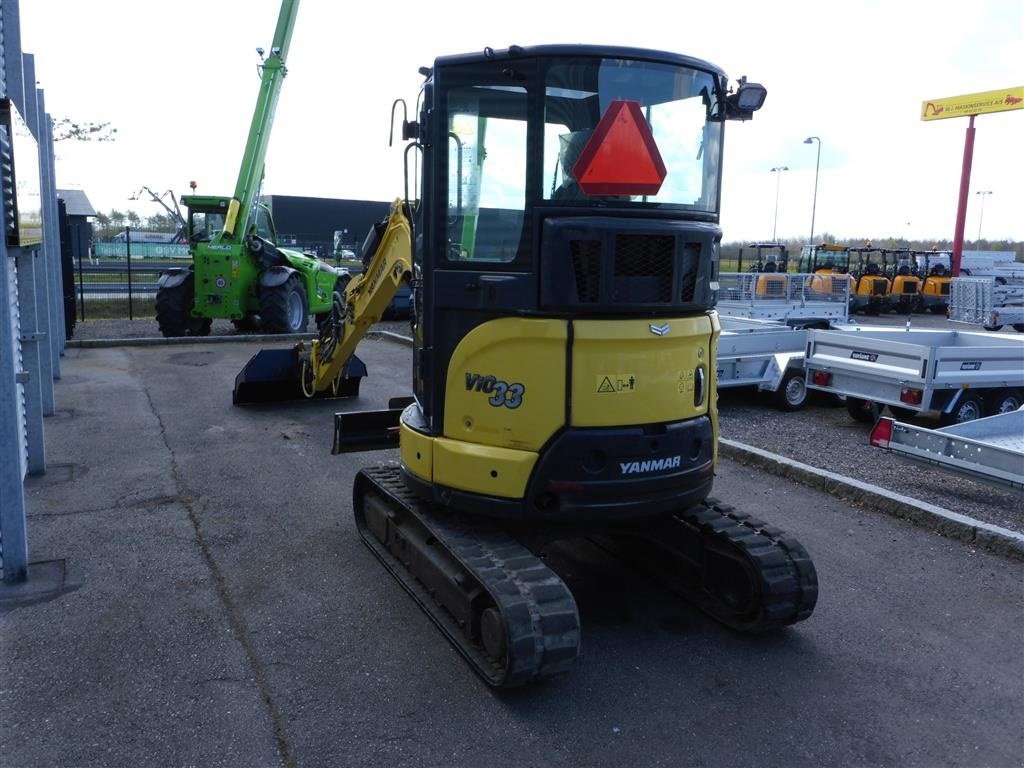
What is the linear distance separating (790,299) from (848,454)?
9.56 meters

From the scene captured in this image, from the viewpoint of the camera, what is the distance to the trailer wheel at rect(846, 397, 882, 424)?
10.1 meters

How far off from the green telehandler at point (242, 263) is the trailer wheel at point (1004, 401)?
37.1ft

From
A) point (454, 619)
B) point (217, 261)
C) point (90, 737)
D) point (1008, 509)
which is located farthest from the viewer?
point (217, 261)

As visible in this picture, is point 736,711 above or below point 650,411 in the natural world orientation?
below

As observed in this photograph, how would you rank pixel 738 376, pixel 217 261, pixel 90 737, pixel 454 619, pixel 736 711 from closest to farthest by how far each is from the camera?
pixel 90 737 → pixel 736 711 → pixel 454 619 → pixel 738 376 → pixel 217 261

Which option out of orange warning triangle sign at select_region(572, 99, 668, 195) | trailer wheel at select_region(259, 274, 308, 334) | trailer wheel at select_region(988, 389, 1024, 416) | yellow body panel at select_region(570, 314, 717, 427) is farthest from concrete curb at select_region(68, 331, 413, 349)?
orange warning triangle sign at select_region(572, 99, 668, 195)

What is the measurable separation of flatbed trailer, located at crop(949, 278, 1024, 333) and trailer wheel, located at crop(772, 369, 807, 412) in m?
16.5

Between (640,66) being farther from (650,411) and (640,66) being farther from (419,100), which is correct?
(650,411)

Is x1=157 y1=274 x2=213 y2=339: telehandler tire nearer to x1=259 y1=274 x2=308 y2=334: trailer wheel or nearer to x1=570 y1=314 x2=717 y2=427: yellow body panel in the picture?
Answer: x1=259 y1=274 x2=308 y2=334: trailer wheel

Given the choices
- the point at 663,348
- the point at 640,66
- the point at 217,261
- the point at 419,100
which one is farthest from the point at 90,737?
the point at 217,261

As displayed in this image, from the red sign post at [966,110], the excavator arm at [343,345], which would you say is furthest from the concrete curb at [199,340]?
the red sign post at [966,110]

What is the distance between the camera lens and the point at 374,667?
416 cm

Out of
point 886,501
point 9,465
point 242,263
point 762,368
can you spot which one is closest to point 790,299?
point 762,368

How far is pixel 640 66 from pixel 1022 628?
12.7ft
